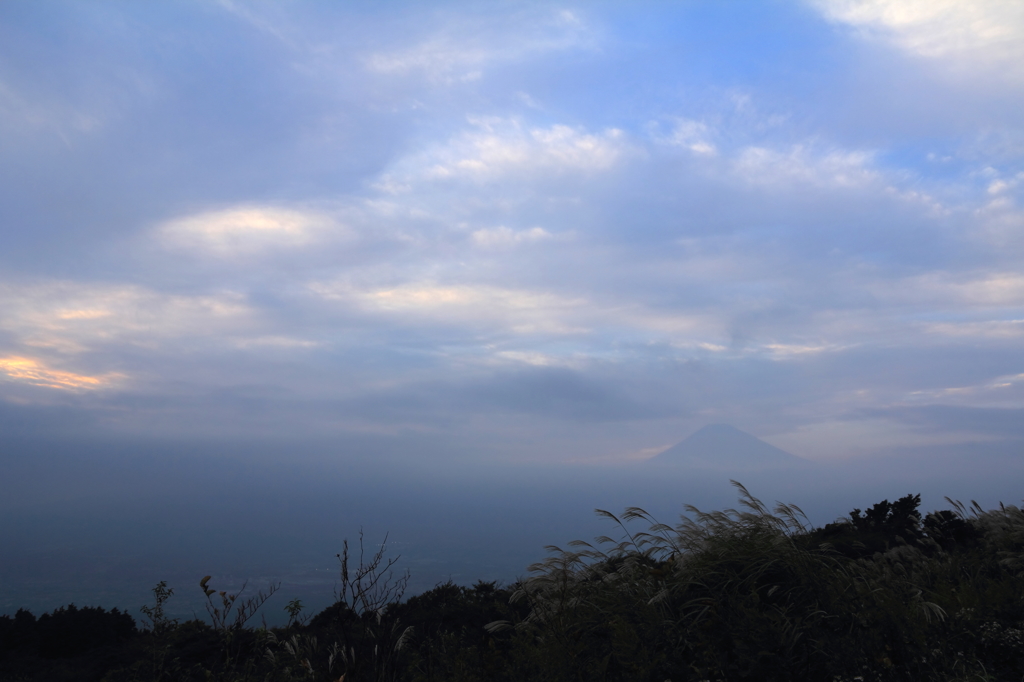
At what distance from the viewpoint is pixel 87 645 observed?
12.2 meters

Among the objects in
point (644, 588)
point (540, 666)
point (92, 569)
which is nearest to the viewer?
point (540, 666)

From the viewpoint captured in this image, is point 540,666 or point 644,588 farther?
point 644,588

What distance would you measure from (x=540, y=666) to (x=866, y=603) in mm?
2905

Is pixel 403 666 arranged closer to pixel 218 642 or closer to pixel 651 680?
pixel 651 680

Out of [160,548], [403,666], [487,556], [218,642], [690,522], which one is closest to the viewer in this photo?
[690,522]

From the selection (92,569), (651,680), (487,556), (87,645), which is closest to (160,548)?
(92,569)

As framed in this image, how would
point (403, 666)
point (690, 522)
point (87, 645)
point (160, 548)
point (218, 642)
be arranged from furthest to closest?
1. point (160, 548)
2. point (87, 645)
3. point (218, 642)
4. point (403, 666)
5. point (690, 522)

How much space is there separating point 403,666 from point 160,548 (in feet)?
257

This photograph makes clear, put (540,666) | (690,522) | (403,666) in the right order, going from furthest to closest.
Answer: (403,666)
(690,522)
(540,666)

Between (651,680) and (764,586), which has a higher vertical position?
(764,586)

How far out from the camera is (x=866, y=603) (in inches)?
192

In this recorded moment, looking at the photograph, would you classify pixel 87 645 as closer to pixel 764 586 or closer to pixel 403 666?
pixel 403 666

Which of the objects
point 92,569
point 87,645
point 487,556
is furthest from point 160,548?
point 87,645

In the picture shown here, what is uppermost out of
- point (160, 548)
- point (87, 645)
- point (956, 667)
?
point (956, 667)
